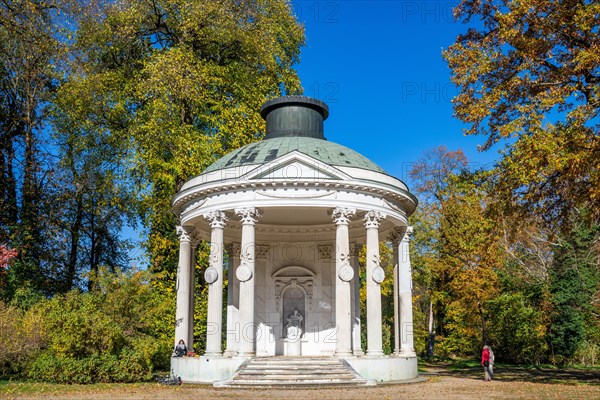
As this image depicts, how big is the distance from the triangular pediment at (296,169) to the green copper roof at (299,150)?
0.60 m

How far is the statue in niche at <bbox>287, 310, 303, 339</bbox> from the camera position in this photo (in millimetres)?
28422

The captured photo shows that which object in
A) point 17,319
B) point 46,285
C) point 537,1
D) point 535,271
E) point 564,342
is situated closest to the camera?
point 537,1

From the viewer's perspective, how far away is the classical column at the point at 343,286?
21750 millimetres

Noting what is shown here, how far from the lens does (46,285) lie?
32250mm

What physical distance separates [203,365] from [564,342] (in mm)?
28622

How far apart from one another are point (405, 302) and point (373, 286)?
3.97 metres

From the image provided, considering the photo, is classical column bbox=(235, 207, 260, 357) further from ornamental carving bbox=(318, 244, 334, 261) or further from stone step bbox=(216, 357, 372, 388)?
ornamental carving bbox=(318, 244, 334, 261)

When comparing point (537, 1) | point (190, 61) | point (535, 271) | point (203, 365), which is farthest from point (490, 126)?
point (535, 271)

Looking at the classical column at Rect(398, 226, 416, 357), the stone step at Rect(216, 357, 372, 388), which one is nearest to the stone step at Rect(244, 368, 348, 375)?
the stone step at Rect(216, 357, 372, 388)

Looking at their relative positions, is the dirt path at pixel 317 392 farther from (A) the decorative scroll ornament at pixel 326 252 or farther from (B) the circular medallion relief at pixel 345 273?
(A) the decorative scroll ornament at pixel 326 252

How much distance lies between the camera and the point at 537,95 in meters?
20.9

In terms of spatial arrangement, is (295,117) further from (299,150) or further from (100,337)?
(100,337)

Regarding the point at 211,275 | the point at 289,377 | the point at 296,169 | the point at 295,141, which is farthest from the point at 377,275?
the point at 295,141

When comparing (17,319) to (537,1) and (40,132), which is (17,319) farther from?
(537,1)
